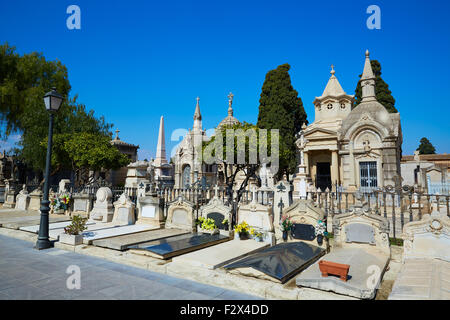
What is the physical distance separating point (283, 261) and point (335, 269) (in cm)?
117

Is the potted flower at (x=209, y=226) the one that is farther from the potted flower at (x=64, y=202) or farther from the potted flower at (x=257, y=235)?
the potted flower at (x=64, y=202)

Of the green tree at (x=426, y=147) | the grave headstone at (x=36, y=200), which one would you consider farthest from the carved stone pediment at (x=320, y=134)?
the green tree at (x=426, y=147)

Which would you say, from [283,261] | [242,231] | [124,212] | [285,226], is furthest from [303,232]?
[124,212]

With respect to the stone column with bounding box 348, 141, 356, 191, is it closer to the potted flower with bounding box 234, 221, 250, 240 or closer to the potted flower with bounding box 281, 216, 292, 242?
the potted flower with bounding box 281, 216, 292, 242

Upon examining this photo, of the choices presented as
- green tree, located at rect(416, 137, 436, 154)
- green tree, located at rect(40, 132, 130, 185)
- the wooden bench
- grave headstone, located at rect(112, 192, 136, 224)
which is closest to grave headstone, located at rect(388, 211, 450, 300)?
the wooden bench

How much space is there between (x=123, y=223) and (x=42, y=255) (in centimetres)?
379

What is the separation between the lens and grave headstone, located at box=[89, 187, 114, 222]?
1038cm

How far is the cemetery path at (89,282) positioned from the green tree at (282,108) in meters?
19.0

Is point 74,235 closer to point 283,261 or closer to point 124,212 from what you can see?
point 124,212

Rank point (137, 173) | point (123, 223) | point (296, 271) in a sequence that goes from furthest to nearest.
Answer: point (137, 173) < point (123, 223) < point (296, 271)

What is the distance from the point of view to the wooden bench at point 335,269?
13.5 feet
